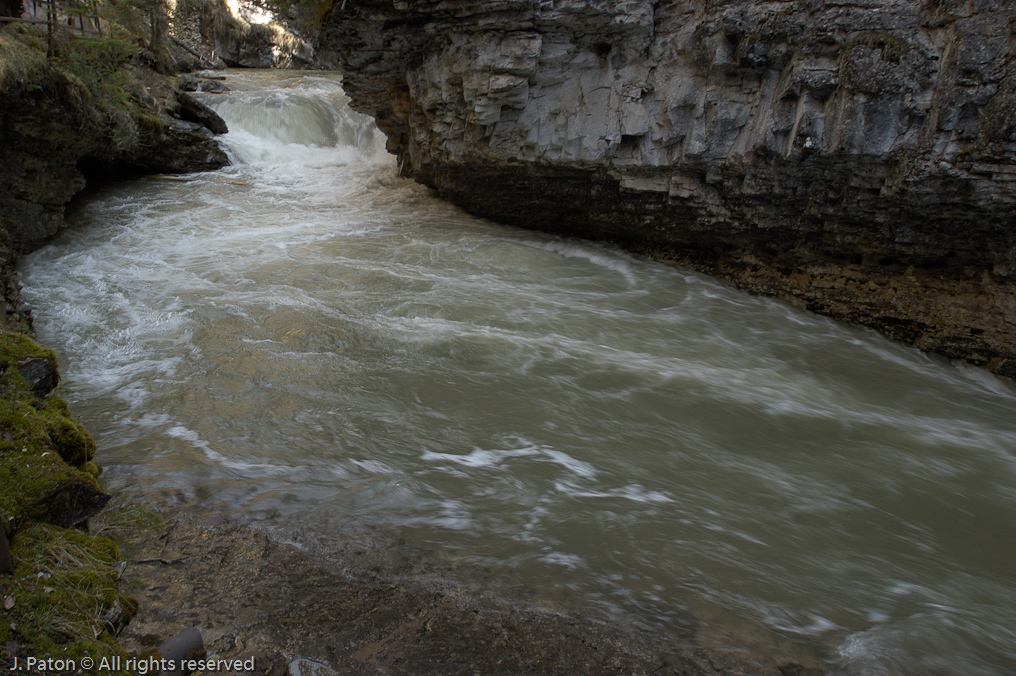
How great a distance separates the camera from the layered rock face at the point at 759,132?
5754 millimetres

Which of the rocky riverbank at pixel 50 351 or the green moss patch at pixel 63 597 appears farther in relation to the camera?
the rocky riverbank at pixel 50 351

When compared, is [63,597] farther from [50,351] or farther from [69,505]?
[50,351]

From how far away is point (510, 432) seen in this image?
4.41 meters

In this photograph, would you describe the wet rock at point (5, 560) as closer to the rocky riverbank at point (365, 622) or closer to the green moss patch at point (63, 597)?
the green moss patch at point (63, 597)

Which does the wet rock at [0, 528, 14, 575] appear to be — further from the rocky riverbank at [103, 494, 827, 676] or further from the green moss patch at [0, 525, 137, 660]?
the rocky riverbank at [103, 494, 827, 676]

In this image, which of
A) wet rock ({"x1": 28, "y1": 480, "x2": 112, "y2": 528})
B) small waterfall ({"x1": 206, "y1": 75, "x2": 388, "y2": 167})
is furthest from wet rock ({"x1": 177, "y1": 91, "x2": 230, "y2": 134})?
wet rock ({"x1": 28, "y1": 480, "x2": 112, "y2": 528})

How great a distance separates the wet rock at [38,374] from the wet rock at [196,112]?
13.4m

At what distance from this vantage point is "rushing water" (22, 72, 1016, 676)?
10.1 ft

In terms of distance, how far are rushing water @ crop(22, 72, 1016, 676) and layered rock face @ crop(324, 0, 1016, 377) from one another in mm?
726

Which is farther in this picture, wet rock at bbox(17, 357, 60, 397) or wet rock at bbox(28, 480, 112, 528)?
wet rock at bbox(17, 357, 60, 397)

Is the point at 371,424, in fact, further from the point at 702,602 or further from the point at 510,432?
the point at 702,602

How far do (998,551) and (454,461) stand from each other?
11.4 feet

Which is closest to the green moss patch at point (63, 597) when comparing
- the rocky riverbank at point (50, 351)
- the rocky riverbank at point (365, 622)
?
the rocky riverbank at point (50, 351)

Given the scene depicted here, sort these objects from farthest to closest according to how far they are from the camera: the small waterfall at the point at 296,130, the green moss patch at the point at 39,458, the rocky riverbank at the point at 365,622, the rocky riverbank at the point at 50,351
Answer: the small waterfall at the point at 296,130
the rocky riverbank at the point at 365,622
the green moss patch at the point at 39,458
the rocky riverbank at the point at 50,351
